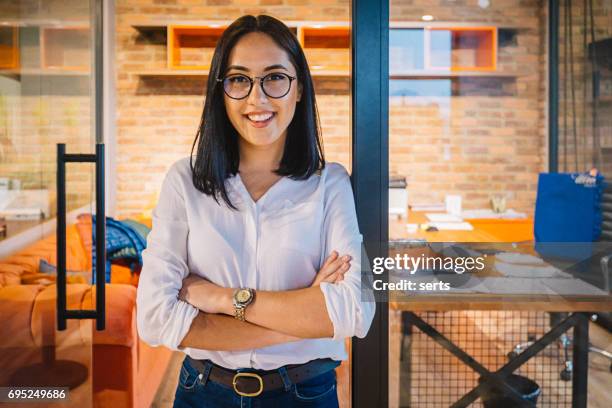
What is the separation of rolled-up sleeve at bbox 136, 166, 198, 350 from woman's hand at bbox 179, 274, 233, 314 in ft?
0.06

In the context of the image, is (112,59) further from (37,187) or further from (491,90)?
(491,90)

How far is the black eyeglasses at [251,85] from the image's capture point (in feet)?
4.49

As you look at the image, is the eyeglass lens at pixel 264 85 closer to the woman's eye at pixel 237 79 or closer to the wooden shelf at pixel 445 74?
the woman's eye at pixel 237 79

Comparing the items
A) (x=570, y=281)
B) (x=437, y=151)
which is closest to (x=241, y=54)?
(x=437, y=151)

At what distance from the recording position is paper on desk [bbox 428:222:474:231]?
1.67 metres

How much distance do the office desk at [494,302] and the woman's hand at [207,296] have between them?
565mm

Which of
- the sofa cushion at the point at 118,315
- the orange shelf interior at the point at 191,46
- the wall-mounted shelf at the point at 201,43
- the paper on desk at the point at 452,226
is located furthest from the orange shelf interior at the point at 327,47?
the sofa cushion at the point at 118,315

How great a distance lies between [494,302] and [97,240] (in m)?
1.14

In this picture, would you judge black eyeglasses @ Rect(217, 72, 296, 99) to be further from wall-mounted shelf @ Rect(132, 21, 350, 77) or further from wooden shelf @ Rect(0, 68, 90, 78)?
wooden shelf @ Rect(0, 68, 90, 78)

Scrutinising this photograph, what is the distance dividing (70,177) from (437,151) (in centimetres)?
107

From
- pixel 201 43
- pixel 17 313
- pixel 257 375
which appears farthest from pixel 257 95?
pixel 17 313

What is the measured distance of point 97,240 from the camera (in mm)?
1520

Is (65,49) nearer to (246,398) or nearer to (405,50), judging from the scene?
(405,50)

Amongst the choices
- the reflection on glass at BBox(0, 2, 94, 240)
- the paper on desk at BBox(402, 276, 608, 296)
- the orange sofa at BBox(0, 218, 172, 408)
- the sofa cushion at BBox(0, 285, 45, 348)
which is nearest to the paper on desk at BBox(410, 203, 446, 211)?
the paper on desk at BBox(402, 276, 608, 296)
